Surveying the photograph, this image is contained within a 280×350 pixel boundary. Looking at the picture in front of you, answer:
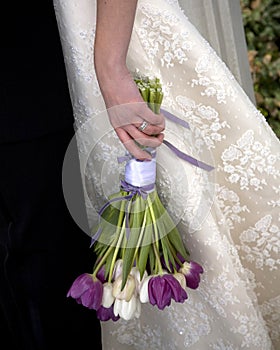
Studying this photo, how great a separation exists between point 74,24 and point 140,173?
0.93ft

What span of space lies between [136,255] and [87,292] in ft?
0.33

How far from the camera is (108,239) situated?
3.52ft

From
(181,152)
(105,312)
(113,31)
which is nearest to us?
(113,31)

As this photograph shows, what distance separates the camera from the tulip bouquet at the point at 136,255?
3.34 ft

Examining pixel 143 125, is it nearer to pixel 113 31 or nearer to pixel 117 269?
pixel 113 31

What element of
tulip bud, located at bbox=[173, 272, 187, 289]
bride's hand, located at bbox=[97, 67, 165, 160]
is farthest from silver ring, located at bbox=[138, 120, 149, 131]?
tulip bud, located at bbox=[173, 272, 187, 289]

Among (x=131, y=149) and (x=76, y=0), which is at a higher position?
(x=76, y=0)

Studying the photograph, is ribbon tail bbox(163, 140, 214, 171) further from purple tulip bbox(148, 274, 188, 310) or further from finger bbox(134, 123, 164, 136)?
purple tulip bbox(148, 274, 188, 310)

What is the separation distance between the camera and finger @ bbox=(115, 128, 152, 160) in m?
0.99

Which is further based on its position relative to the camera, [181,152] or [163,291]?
[181,152]

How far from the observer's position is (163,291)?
1007 mm

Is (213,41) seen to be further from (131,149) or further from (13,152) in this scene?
(13,152)

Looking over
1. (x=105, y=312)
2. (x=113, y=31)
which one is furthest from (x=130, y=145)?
(x=105, y=312)

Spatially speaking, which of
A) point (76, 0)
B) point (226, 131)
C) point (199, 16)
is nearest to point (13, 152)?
point (76, 0)
